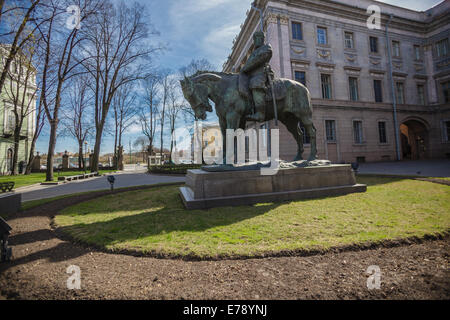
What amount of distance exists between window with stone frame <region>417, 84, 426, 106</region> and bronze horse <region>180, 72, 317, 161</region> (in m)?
28.9

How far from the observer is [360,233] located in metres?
3.08

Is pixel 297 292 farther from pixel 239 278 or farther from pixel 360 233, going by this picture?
pixel 360 233

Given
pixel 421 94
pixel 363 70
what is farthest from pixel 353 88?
pixel 421 94

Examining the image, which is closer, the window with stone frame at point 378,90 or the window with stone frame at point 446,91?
the window with stone frame at point 378,90

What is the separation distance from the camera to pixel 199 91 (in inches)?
228

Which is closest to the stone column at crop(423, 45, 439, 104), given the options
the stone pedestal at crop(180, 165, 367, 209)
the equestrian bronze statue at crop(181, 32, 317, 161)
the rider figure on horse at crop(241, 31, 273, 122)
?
the stone pedestal at crop(180, 165, 367, 209)

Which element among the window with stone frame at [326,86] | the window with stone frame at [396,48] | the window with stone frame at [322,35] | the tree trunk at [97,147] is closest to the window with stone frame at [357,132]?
the window with stone frame at [326,86]

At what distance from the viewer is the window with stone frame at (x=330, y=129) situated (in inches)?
824

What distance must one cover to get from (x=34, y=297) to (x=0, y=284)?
1.85ft

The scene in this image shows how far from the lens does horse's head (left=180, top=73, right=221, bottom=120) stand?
5.69 metres

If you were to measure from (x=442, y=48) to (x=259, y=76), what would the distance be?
33.4 m

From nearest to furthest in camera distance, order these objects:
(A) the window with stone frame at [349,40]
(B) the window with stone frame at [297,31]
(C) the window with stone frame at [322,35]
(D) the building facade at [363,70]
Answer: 1. (D) the building facade at [363,70]
2. (B) the window with stone frame at [297,31]
3. (C) the window with stone frame at [322,35]
4. (A) the window with stone frame at [349,40]

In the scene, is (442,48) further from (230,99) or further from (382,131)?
(230,99)

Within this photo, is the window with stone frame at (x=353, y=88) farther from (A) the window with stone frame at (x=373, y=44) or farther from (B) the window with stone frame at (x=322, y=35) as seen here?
(B) the window with stone frame at (x=322, y=35)
